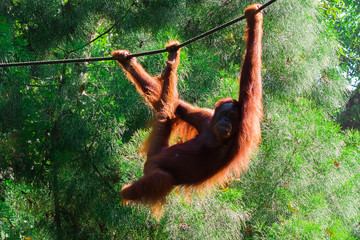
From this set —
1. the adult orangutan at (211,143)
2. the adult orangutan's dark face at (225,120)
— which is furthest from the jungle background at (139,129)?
the adult orangutan's dark face at (225,120)

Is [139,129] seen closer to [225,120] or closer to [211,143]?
[211,143]

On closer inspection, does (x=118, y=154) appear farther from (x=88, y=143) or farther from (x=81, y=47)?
(x=81, y=47)

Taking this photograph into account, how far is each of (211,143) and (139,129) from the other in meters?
2.82

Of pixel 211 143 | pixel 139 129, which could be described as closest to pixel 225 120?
pixel 211 143

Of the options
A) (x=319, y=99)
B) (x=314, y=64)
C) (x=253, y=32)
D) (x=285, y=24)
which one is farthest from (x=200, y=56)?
(x=253, y=32)

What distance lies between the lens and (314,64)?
5.85 meters

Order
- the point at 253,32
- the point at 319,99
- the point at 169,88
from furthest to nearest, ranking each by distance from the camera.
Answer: the point at 319,99 < the point at 169,88 < the point at 253,32

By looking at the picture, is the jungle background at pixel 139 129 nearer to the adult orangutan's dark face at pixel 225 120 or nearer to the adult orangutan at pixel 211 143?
the adult orangutan at pixel 211 143

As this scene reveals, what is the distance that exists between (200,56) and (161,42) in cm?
69

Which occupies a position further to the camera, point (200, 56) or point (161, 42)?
point (200, 56)

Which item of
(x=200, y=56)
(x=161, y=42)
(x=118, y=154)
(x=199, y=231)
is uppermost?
(x=161, y=42)

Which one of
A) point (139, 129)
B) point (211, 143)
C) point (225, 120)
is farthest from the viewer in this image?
point (139, 129)

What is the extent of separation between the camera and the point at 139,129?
17.8 ft

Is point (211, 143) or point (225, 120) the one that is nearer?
point (225, 120)
